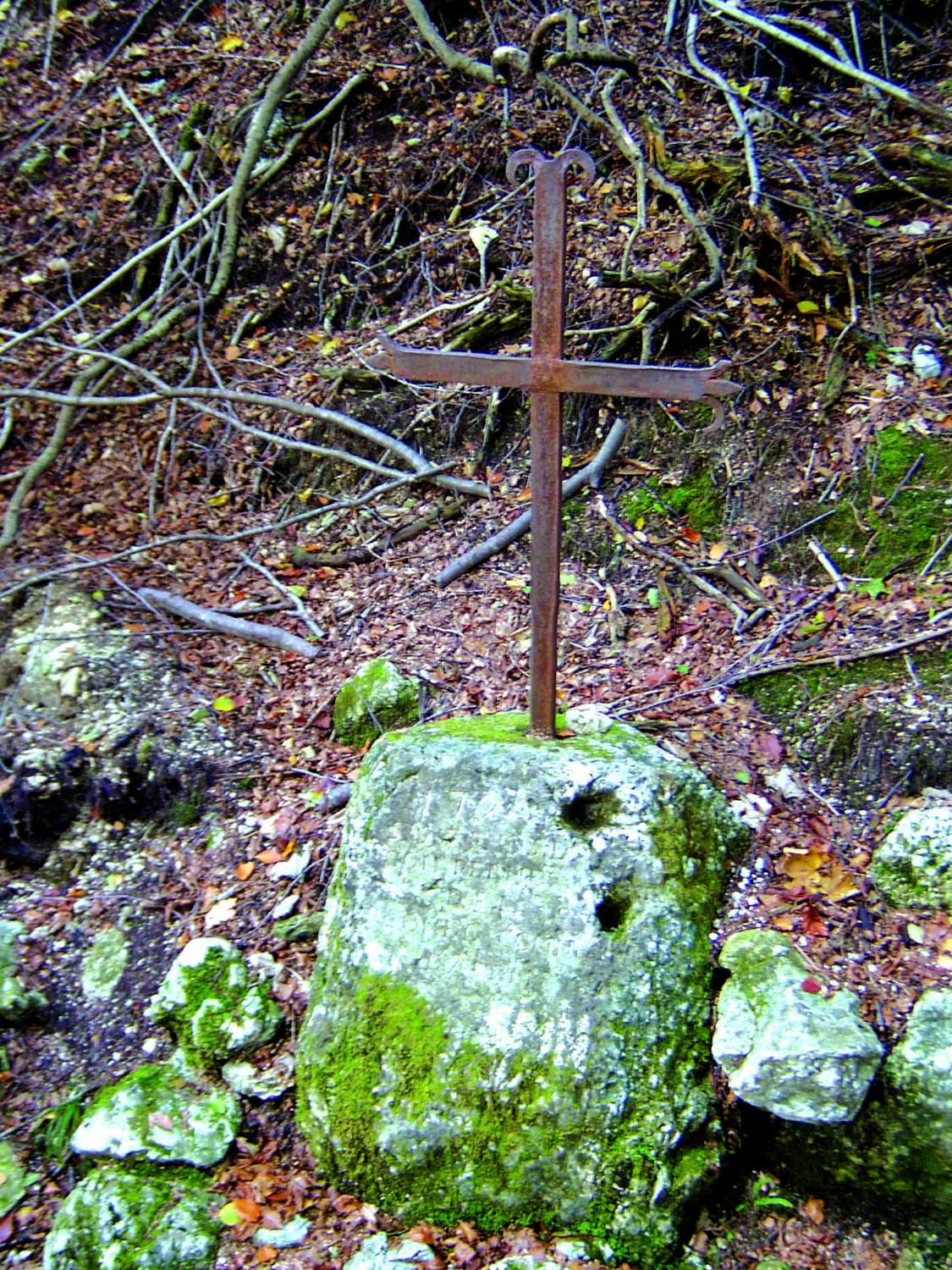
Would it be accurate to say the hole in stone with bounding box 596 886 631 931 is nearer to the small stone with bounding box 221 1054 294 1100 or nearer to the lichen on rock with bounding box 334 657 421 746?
the small stone with bounding box 221 1054 294 1100

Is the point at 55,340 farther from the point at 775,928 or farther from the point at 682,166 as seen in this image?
the point at 775,928

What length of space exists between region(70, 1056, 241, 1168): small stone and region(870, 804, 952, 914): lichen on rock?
2.34 metres

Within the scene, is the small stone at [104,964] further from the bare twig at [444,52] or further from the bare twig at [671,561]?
the bare twig at [444,52]

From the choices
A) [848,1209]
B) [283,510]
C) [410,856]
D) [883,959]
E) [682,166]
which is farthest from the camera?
[283,510]

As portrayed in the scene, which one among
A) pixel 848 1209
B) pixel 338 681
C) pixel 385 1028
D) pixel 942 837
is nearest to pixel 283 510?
pixel 338 681

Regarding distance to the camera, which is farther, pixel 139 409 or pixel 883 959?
pixel 139 409

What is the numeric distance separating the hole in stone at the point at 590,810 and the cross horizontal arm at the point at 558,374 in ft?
4.21

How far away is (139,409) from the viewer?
6117mm

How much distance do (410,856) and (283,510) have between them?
10.2 feet

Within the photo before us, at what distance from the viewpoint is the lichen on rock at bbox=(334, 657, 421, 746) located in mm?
4172

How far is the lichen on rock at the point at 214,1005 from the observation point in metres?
3.27

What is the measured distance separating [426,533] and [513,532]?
2.01 feet

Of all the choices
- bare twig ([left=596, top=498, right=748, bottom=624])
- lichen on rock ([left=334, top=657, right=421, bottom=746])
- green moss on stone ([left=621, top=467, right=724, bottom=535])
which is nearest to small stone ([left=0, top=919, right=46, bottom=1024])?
lichen on rock ([left=334, top=657, right=421, bottom=746])

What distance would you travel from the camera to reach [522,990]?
2.80m
